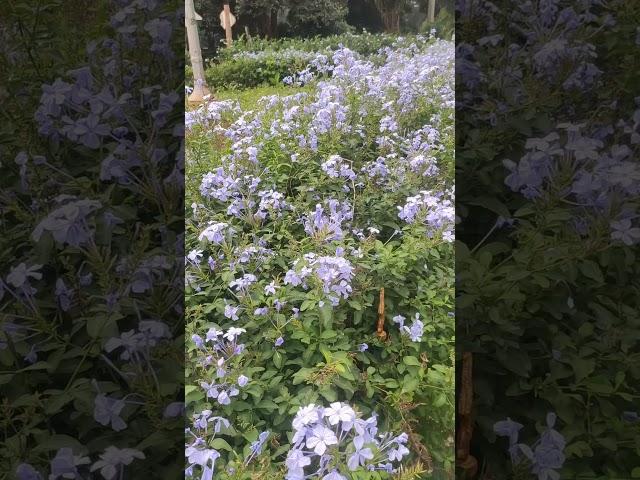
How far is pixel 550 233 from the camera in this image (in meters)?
1.68

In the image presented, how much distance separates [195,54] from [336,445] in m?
0.91

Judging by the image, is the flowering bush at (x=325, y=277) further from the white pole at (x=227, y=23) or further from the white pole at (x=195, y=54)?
the white pole at (x=227, y=23)

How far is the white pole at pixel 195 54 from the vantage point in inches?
54.2

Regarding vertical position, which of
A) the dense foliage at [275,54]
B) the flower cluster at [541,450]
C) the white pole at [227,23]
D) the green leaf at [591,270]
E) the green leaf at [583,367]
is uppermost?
the white pole at [227,23]

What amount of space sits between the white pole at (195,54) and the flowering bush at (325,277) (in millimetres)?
34

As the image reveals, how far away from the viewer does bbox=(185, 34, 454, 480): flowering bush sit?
1414 millimetres

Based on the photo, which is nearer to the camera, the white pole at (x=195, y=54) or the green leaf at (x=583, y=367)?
the white pole at (x=195, y=54)

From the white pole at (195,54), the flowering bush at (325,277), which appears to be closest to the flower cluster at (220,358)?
the flowering bush at (325,277)

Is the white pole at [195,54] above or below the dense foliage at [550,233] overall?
above

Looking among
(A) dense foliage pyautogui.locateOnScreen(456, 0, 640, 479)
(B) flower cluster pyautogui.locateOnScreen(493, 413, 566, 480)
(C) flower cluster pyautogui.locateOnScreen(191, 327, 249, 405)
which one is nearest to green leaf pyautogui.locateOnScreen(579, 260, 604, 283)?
(A) dense foliage pyautogui.locateOnScreen(456, 0, 640, 479)

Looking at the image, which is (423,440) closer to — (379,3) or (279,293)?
(279,293)

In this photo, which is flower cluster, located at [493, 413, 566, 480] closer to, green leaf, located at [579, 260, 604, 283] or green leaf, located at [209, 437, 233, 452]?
green leaf, located at [579, 260, 604, 283]

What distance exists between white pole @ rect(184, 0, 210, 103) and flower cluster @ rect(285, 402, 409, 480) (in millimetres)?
737

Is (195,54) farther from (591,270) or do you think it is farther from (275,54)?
(591,270)
